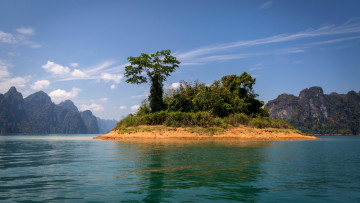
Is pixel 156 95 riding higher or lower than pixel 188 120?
higher

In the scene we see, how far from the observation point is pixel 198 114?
145ft

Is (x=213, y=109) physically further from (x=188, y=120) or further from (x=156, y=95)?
(x=156, y=95)

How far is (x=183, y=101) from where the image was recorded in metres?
50.4

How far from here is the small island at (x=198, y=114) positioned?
4128 cm

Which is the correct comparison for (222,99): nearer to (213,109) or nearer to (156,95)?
(213,109)

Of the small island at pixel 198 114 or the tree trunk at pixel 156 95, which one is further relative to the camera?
the tree trunk at pixel 156 95

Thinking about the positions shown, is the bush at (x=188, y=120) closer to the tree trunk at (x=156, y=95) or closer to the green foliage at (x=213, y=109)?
the green foliage at (x=213, y=109)

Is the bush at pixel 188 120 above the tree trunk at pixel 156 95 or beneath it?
beneath

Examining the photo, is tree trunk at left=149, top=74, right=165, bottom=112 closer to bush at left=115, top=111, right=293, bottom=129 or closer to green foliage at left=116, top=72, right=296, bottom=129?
green foliage at left=116, top=72, right=296, bottom=129

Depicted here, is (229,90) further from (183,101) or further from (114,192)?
(114,192)

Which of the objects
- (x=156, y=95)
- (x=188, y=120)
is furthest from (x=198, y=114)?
(x=156, y=95)

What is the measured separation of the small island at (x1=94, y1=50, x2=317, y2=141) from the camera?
135ft

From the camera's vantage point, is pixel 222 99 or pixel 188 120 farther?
pixel 222 99

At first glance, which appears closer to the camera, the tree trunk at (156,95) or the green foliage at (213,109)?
the green foliage at (213,109)
